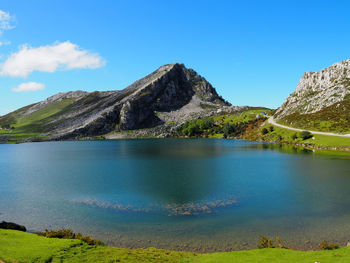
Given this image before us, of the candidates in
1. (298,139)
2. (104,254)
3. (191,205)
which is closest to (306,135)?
(298,139)

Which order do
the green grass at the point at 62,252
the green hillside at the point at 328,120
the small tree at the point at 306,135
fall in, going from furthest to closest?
1. the small tree at the point at 306,135
2. the green hillside at the point at 328,120
3. the green grass at the point at 62,252

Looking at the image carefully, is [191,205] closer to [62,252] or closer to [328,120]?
[62,252]

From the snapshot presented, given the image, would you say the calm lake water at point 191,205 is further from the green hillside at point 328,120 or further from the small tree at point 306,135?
the green hillside at point 328,120

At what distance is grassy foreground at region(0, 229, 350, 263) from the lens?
1825 centimetres

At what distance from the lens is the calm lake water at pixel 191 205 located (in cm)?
2914

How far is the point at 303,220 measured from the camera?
33000 millimetres

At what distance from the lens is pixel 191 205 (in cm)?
4053

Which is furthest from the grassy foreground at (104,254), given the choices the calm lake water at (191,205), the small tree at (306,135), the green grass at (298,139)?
the small tree at (306,135)

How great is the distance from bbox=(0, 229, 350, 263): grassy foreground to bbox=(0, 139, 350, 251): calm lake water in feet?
19.3

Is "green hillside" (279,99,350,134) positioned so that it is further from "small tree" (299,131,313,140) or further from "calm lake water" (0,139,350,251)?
"calm lake water" (0,139,350,251)

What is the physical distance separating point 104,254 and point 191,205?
72.3 ft

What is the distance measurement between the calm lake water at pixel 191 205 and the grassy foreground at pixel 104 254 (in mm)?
5883

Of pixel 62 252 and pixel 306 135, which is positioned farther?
pixel 306 135

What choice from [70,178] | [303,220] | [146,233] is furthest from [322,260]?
[70,178]
